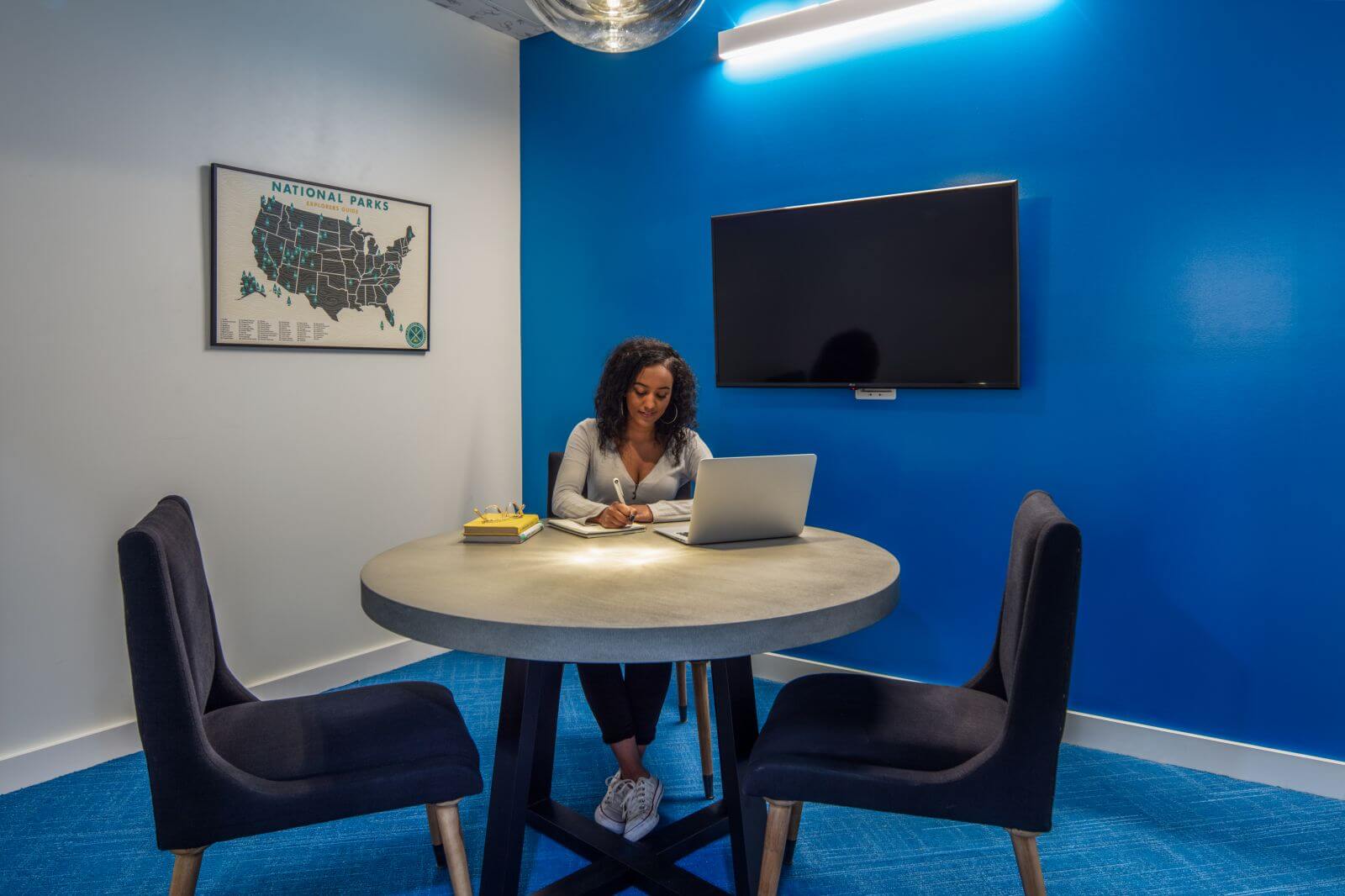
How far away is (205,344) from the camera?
3033 mm

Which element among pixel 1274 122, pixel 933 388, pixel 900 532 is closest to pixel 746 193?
pixel 933 388

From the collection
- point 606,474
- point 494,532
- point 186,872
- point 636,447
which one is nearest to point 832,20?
point 636,447

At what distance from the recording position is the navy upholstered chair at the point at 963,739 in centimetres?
147

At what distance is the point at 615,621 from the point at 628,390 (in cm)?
162

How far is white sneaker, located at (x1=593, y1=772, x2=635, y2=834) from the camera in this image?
2.28 meters

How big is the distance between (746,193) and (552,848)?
250 cm

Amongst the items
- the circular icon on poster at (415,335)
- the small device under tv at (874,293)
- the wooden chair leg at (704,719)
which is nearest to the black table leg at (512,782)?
the wooden chair leg at (704,719)

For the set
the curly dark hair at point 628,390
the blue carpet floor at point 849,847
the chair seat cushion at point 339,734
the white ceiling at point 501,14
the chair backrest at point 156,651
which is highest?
the white ceiling at point 501,14

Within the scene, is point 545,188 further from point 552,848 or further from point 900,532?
point 552,848

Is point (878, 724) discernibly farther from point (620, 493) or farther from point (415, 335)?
point (415, 335)

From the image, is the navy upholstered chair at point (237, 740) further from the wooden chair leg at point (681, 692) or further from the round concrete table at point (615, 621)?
the wooden chair leg at point (681, 692)

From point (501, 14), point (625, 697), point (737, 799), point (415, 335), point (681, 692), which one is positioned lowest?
point (681, 692)

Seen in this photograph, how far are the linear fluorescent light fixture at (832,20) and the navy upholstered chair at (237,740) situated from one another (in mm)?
2622

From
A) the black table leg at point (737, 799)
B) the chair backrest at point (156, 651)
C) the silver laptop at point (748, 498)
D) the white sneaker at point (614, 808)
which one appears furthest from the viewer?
the white sneaker at point (614, 808)
